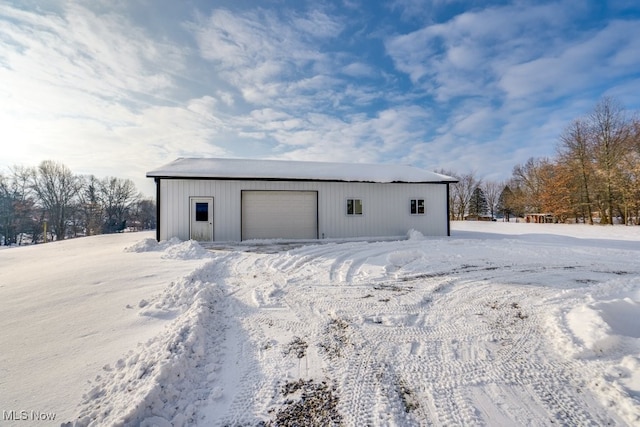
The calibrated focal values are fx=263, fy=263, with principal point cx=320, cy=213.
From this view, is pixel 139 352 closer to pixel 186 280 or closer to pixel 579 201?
pixel 186 280

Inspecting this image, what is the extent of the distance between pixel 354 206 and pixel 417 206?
11.3 ft

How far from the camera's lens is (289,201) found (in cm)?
1238

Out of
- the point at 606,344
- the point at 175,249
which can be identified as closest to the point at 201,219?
the point at 175,249

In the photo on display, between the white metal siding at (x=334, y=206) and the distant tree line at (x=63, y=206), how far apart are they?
2614 centimetres

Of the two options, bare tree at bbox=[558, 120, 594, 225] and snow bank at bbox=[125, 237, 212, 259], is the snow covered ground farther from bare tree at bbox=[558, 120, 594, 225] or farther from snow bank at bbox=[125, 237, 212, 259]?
bare tree at bbox=[558, 120, 594, 225]

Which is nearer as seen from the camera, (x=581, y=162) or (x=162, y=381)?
(x=162, y=381)

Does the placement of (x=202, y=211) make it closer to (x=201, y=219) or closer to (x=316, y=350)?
(x=201, y=219)

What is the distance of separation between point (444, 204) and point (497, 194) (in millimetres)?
37288

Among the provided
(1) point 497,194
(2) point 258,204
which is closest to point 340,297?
(2) point 258,204

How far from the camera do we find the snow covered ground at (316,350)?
2.04m

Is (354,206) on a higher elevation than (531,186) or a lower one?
lower

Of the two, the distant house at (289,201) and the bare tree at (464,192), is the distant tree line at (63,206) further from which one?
the bare tree at (464,192)

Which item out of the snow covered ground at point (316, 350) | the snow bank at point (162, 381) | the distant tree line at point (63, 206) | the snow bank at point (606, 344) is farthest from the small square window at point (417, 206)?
the distant tree line at point (63, 206)

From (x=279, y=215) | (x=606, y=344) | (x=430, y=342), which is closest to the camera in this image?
(x=606, y=344)
